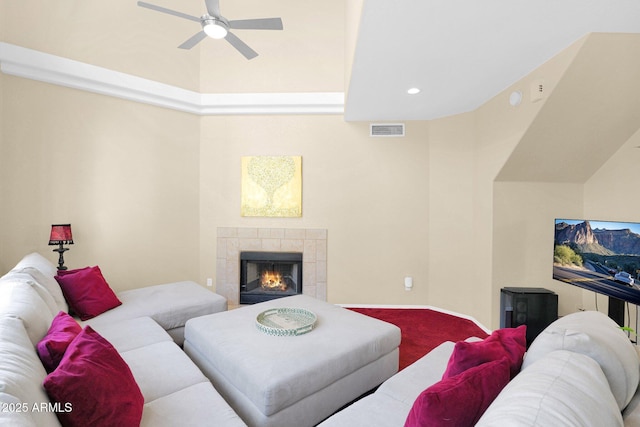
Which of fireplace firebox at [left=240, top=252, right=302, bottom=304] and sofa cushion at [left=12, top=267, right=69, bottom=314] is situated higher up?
sofa cushion at [left=12, top=267, right=69, bottom=314]

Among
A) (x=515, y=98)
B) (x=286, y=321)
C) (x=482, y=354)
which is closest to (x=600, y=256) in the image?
(x=515, y=98)

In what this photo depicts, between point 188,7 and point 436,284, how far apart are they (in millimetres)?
4937

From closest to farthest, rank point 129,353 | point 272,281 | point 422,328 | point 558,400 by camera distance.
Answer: point 558,400
point 129,353
point 422,328
point 272,281

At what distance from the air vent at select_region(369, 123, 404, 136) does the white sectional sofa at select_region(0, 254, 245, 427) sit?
2.79m

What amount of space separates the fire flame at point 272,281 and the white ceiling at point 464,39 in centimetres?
256

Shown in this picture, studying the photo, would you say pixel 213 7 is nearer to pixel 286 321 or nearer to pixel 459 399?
pixel 286 321

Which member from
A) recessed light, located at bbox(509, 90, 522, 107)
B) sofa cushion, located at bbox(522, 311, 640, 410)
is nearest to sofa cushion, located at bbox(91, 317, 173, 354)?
sofa cushion, located at bbox(522, 311, 640, 410)

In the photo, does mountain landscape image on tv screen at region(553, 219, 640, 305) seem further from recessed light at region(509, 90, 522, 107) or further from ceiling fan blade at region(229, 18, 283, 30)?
ceiling fan blade at region(229, 18, 283, 30)

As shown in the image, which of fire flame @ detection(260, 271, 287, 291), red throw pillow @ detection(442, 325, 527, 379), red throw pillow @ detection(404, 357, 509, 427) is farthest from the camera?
fire flame @ detection(260, 271, 287, 291)

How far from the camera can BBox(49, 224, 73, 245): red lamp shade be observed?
2.80 meters

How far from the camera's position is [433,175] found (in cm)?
387

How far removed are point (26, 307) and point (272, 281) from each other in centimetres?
289

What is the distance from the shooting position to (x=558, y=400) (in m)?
0.70

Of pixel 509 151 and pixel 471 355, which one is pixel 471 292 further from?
pixel 471 355
